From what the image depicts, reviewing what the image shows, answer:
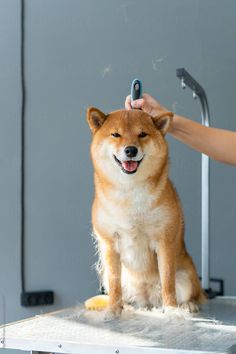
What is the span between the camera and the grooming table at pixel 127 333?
2.95 ft

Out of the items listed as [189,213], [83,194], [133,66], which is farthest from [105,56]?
[189,213]

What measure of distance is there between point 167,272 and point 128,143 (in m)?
0.30

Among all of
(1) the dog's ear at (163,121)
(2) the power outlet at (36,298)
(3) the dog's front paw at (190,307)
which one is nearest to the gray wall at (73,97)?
(2) the power outlet at (36,298)

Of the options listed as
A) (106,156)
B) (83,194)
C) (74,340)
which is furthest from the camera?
(83,194)

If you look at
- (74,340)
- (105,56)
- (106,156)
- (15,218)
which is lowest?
(74,340)

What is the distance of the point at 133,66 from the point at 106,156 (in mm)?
1007

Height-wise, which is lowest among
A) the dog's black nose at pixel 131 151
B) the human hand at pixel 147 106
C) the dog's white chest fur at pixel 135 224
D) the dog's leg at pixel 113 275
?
the dog's leg at pixel 113 275

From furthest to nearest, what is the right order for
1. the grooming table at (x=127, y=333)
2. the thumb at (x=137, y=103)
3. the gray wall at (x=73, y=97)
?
the gray wall at (x=73, y=97) < the thumb at (x=137, y=103) < the grooming table at (x=127, y=333)

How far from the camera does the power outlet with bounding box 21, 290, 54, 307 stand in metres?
2.05

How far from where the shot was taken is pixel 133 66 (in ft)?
6.84

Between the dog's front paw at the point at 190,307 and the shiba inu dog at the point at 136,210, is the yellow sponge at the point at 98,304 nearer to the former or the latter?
the shiba inu dog at the point at 136,210

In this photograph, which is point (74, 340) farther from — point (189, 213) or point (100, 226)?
point (189, 213)

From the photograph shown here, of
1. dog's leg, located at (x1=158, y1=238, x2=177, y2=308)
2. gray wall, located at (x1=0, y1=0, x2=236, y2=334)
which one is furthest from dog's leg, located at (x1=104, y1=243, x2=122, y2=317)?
gray wall, located at (x1=0, y1=0, x2=236, y2=334)

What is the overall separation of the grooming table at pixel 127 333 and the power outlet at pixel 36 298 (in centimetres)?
82
